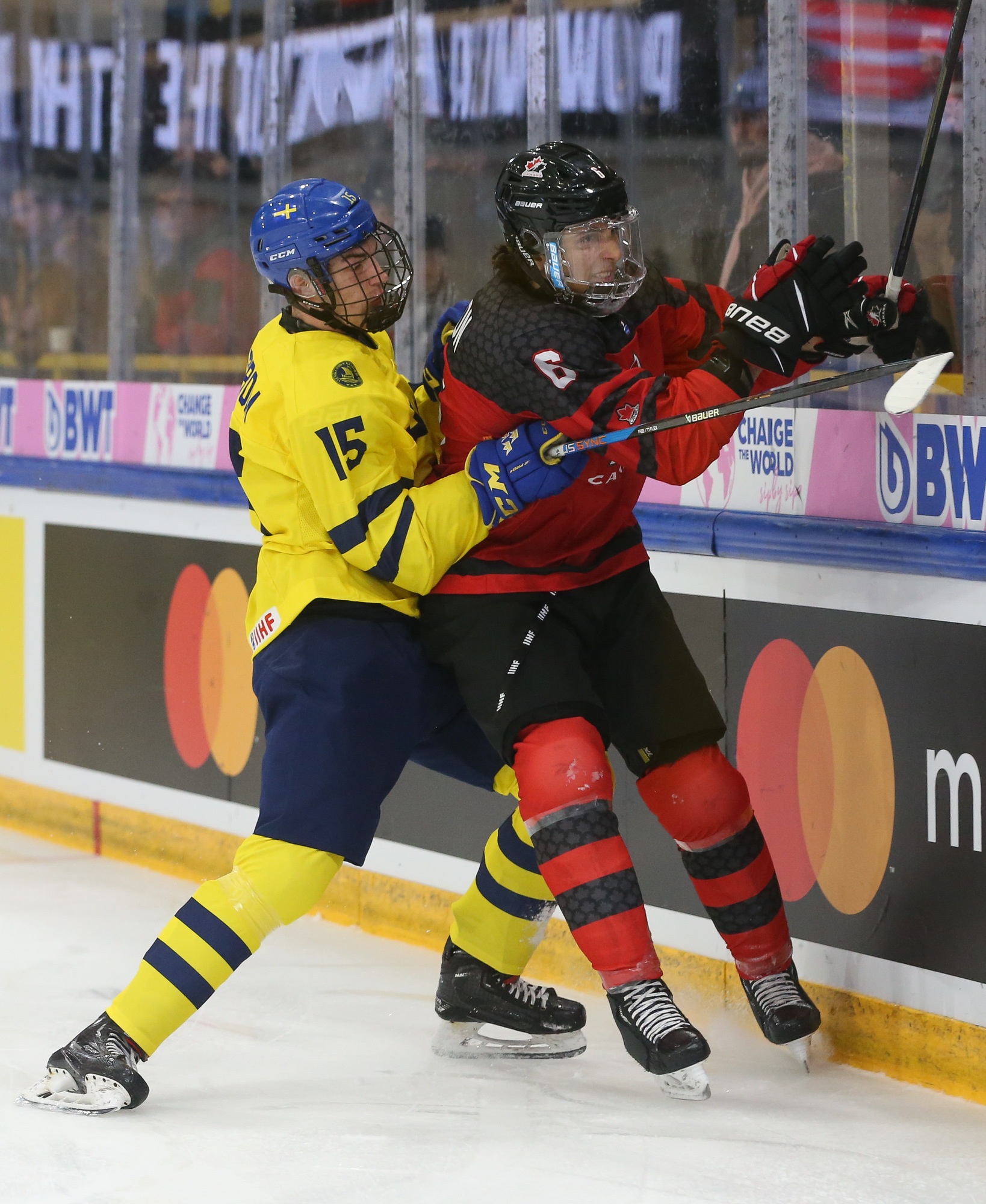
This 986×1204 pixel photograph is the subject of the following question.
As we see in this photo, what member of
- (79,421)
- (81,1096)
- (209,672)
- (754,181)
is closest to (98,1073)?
(81,1096)

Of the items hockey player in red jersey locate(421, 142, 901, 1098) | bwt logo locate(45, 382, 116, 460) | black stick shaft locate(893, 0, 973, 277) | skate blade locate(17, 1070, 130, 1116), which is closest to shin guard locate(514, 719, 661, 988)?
hockey player in red jersey locate(421, 142, 901, 1098)

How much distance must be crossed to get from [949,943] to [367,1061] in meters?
0.95

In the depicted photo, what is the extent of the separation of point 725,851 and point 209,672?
69.9 inches

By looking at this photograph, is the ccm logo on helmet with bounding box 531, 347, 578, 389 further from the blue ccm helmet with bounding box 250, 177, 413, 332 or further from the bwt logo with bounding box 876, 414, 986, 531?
the bwt logo with bounding box 876, 414, 986, 531

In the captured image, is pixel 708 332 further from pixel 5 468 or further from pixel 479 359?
pixel 5 468

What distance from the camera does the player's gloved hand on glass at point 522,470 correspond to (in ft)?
8.05

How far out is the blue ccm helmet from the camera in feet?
Result: 8.34

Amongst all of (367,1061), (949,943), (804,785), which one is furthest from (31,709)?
(949,943)

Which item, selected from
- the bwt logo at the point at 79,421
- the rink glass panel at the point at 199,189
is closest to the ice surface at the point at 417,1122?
the bwt logo at the point at 79,421

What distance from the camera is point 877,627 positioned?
280cm

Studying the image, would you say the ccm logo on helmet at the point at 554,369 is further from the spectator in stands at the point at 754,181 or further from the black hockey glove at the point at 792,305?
the spectator in stands at the point at 754,181

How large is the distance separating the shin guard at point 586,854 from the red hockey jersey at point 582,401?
287mm

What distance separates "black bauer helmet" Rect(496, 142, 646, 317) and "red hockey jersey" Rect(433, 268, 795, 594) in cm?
4

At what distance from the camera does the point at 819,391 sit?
226 centimetres
